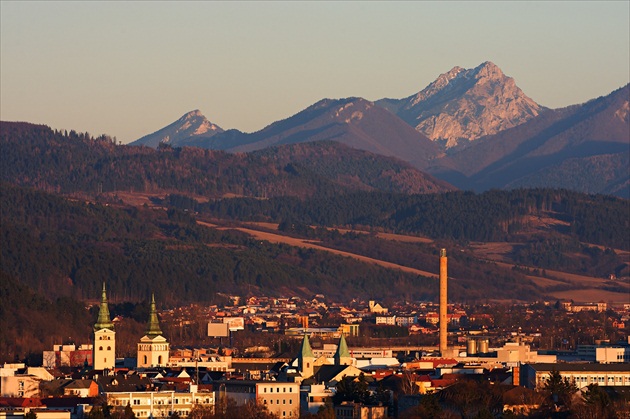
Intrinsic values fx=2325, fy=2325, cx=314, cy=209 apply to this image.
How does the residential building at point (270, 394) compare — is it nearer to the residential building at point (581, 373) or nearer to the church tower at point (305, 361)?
the church tower at point (305, 361)

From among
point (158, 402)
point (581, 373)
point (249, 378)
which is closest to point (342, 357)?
point (249, 378)

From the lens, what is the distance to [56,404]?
10725 centimetres

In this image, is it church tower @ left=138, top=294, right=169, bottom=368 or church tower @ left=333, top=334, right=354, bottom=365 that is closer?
church tower @ left=333, top=334, right=354, bottom=365

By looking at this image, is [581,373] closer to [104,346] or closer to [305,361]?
[305,361]

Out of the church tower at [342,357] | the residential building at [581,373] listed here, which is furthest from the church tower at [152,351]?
the residential building at [581,373]

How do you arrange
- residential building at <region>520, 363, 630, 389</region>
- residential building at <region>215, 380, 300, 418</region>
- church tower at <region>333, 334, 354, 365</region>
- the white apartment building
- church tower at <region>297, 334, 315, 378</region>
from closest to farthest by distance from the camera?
the white apartment building
residential building at <region>215, 380, 300, 418</region>
residential building at <region>520, 363, 630, 389</region>
church tower at <region>297, 334, 315, 378</region>
church tower at <region>333, 334, 354, 365</region>

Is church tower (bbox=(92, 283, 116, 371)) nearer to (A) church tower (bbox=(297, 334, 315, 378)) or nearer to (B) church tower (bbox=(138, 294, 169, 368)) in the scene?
(B) church tower (bbox=(138, 294, 169, 368))

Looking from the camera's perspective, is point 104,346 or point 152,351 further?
point 152,351

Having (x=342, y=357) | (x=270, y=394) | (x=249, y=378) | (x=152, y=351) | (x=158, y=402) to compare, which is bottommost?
(x=158, y=402)

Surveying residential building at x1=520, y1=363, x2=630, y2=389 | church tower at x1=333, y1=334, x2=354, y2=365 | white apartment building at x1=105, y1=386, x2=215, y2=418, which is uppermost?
church tower at x1=333, y1=334, x2=354, y2=365

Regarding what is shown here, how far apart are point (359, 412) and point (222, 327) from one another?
94586 millimetres

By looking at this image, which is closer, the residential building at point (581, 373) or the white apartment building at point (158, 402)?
the white apartment building at point (158, 402)

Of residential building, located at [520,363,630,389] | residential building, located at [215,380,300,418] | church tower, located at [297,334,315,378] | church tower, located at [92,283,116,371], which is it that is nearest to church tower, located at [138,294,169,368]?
church tower, located at [92,283,116,371]

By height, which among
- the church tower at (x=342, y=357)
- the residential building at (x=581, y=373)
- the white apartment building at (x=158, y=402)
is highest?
the church tower at (x=342, y=357)
